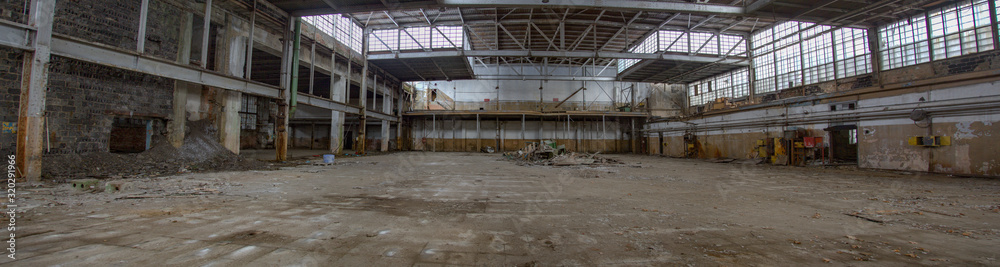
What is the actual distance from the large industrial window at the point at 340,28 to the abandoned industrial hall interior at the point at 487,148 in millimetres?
144

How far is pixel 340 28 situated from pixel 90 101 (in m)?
11.2

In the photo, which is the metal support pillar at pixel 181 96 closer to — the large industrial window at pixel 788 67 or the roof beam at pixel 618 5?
the roof beam at pixel 618 5

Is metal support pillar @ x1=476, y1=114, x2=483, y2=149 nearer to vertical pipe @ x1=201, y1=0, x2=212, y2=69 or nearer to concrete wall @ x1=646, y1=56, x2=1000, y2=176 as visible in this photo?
concrete wall @ x1=646, y1=56, x2=1000, y2=176

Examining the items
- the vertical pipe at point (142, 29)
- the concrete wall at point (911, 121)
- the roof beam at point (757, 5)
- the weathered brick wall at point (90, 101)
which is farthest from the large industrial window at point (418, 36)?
the concrete wall at point (911, 121)

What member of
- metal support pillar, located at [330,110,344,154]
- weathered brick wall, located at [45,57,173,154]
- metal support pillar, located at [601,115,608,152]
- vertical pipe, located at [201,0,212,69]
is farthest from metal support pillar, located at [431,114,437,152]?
weathered brick wall, located at [45,57,173,154]

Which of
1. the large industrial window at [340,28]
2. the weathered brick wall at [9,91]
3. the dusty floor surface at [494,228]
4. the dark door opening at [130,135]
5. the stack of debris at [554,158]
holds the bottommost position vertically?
the dusty floor surface at [494,228]

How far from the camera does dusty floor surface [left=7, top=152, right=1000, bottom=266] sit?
2.63 meters

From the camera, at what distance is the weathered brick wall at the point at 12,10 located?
24.2 ft

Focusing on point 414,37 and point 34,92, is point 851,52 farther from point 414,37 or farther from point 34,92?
point 34,92

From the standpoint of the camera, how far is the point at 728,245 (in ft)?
9.92

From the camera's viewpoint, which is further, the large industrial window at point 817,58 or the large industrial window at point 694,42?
the large industrial window at point 694,42

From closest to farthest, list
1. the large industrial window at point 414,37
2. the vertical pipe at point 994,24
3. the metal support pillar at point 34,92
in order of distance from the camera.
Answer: the metal support pillar at point 34,92 < the vertical pipe at point 994,24 < the large industrial window at point 414,37

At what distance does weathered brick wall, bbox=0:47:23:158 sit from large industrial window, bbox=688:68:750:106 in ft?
112

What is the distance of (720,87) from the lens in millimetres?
26281
